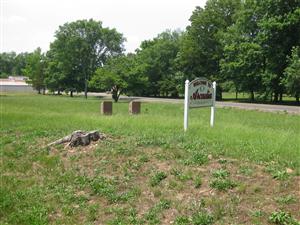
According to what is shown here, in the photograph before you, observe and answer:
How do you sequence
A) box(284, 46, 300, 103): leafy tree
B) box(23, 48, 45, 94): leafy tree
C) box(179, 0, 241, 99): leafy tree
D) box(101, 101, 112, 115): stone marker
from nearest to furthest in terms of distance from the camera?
box(101, 101, 112, 115): stone marker → box(284, 46, 300, 103): leafy tree → box(179, 0, 241, 99): leafy tree → box(23, 48, 45, 94): leafy tree

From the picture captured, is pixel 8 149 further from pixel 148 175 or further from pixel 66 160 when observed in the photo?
pixel 148 175

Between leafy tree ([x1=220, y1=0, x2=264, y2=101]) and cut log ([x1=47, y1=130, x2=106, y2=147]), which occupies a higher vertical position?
leafy tree ([x1=220, y1=0, x2=264, y2=101])

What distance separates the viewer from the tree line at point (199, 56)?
112 feet

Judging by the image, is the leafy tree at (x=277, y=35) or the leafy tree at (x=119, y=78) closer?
the leafy tree at (x=277, y=35)

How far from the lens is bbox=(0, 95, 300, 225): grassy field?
509 cm

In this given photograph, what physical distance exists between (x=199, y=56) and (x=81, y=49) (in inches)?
849

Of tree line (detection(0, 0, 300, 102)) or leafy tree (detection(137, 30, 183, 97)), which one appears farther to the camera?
leafy tree (detection(137, 30, 183, 97))

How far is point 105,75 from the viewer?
4250 centimetres

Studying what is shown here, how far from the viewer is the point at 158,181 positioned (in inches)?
239

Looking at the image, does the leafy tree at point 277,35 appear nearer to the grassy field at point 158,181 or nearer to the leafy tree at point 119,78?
the leafy tree at point 119,78

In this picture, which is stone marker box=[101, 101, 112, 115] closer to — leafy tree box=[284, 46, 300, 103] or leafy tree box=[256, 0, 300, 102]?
leafy tree box=[284, 46, 300, 103]

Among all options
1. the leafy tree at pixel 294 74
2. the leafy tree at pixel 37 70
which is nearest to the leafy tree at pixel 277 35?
the leafy tree at pixel 294 74

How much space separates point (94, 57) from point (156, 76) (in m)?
11.7

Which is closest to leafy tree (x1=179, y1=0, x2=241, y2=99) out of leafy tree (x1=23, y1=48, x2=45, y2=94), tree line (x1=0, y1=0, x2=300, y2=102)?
tree line (x1=0, y1=0, x2=300, y2=102)
